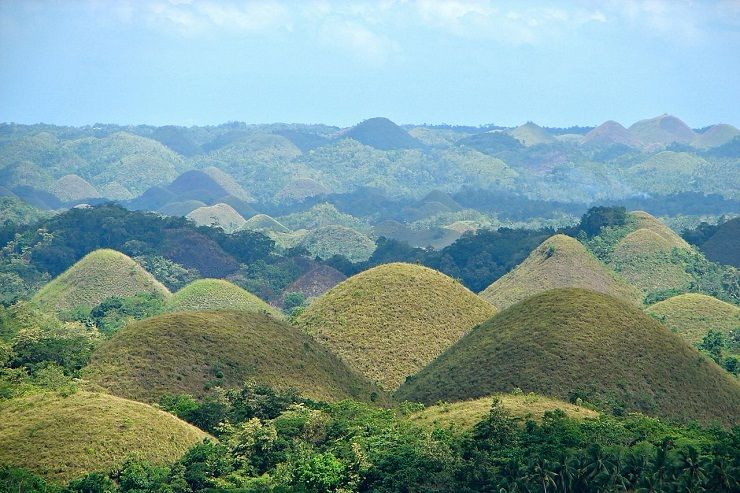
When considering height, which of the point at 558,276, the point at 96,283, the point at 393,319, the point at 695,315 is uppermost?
the point at 393,319

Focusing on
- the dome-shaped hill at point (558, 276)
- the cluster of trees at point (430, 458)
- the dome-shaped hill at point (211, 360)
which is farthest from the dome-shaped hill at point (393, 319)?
the dome-shaped hill at point (558, 276)

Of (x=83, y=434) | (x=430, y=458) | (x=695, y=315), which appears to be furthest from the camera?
(x=695, y=315)

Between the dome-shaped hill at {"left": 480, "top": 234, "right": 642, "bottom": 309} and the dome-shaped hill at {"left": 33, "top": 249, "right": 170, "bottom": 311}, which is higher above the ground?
the dome-shaped hill at {"left": 480, "top": 234, "right": 642, "bottom": 309}

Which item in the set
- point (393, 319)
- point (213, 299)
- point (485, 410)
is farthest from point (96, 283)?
point (485, 410)

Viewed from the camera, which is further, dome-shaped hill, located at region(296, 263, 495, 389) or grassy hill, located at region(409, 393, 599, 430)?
dome-shaped hill, located at region(296, 263, 495, 389)

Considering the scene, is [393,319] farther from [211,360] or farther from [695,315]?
[695,315]

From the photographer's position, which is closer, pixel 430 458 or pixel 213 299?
pixel 430 458

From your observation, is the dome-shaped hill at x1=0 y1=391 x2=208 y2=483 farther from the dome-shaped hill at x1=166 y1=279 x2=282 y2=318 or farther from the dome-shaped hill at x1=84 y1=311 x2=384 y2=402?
the dome-shaped hill at x1=166 y1=279 x2=282 y2=318

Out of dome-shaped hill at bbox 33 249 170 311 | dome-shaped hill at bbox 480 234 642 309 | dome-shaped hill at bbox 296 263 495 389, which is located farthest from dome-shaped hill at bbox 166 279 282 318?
dome-shaped hill at bbox 296 263 495 389
